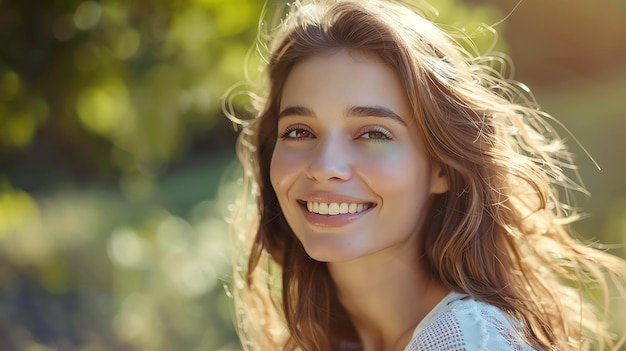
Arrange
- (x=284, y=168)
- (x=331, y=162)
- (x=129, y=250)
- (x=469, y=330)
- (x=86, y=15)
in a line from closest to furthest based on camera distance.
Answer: (x=469, y=330), (x=331, y=162), (x=284, y=168), (x=86, y=15), (x=129, y=250)

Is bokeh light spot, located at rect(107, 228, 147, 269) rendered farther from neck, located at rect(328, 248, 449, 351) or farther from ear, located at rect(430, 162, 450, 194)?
ear, located at rect(430, 162, 450, 194)

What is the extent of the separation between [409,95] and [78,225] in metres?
1.86

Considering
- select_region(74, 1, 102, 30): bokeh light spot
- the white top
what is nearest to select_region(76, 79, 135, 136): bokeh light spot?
select_region(74, 1, 102, 30): bokeh light spot

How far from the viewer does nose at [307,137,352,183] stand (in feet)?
6.56

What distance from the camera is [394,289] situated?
2227mm

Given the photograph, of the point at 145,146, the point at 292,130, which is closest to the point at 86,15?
the point at 145,146

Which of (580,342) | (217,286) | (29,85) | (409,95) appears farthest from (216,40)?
(580,342)

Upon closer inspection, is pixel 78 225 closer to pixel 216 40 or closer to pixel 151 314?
pixel 151 314

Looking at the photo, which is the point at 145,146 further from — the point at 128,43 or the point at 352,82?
the point at 352,82

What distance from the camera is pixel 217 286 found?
3102 mm

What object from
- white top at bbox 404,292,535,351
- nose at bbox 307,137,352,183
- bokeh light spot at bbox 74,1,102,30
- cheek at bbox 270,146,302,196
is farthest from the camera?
bokeh light spot at bbox 74,1,102,30

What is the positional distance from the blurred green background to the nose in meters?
0.94

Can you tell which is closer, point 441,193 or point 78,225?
point 441,193

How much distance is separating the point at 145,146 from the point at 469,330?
1.59 m
